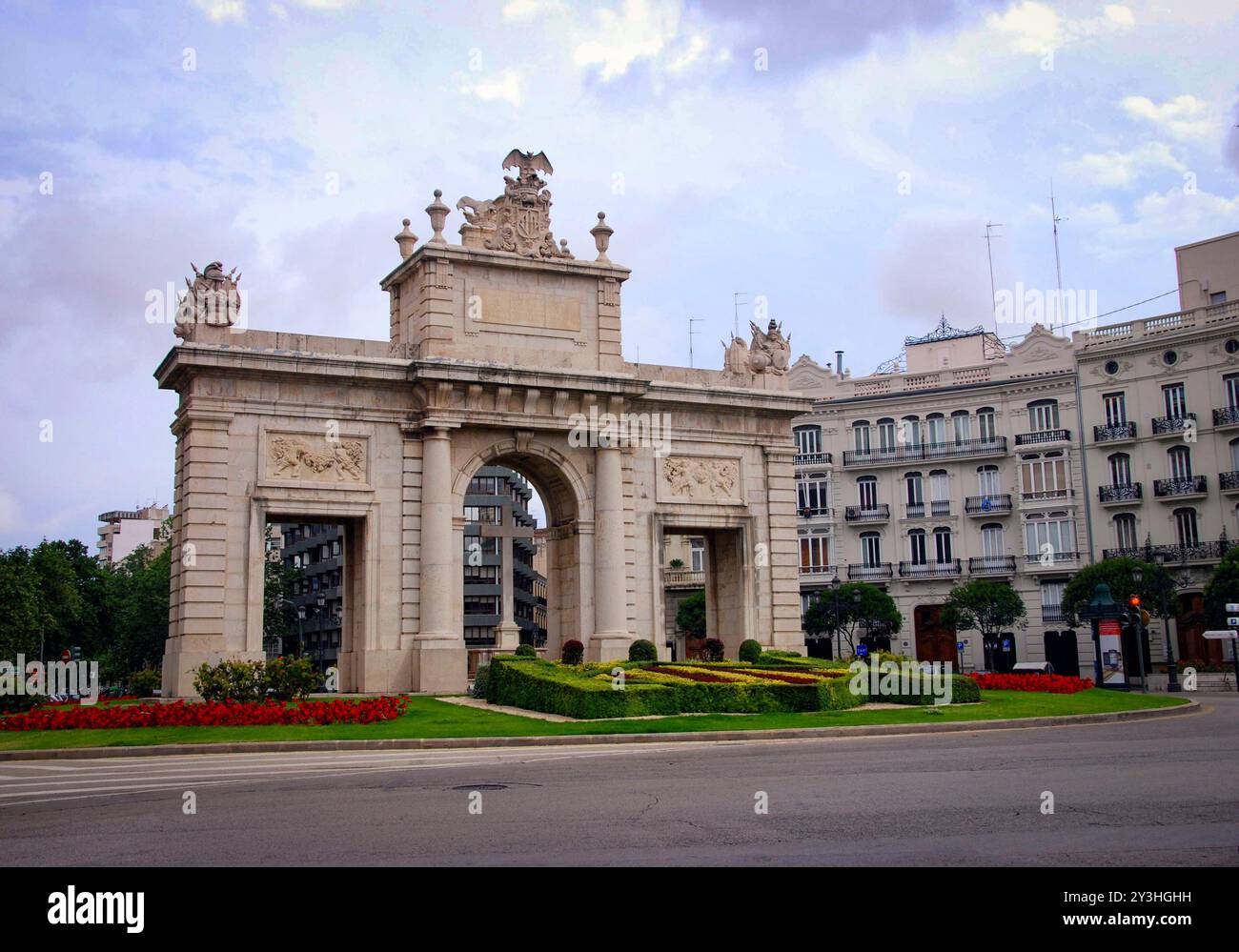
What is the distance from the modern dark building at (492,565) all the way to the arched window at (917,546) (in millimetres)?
31710

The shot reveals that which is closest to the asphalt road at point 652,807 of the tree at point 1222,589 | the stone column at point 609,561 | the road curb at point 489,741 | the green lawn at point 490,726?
the road curb at point 489,741

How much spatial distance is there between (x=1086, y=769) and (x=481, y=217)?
2883 cm

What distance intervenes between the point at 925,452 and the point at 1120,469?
1031 centimetres

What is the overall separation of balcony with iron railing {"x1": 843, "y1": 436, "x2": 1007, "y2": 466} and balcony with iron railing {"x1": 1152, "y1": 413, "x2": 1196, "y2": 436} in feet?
26.0

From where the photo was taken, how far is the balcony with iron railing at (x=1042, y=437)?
65875 mm

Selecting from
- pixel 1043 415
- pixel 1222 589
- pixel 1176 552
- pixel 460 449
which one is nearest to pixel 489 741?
pixel 460 449

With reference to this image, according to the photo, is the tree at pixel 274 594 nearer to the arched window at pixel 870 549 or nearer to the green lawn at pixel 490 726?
the arched window at pixel 870 549

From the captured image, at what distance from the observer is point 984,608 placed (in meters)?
63.3

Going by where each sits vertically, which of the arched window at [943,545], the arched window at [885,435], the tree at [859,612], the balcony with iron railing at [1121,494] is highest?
the arched window at [885,435]

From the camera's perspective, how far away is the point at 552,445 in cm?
4022

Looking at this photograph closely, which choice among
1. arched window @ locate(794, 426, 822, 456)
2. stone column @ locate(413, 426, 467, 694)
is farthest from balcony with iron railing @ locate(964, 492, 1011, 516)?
stone column @ locate(413, 426, 467, 694)

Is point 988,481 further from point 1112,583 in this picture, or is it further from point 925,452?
point 1112,583

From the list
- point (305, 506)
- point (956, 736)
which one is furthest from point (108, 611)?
point (956, 736)

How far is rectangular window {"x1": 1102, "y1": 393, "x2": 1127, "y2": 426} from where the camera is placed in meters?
64.4
